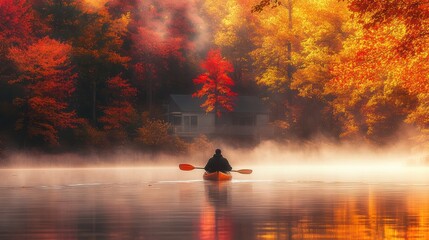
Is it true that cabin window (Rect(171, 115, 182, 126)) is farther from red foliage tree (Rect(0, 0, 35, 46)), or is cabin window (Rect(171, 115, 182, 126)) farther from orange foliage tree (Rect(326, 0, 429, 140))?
orange foliage tree (Rect(326, 0, 429, 140))

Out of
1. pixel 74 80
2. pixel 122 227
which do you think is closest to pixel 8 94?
pixel 74 80

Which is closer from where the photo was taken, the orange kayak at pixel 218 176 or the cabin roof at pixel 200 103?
the orange kayak at pixel 218 176

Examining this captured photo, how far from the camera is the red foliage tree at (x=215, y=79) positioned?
108 m

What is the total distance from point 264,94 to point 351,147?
2774 centimetres

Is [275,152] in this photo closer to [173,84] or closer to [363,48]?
[173,84]

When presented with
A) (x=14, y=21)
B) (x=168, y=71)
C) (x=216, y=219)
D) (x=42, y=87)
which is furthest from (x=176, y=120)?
(x=216, y=219)

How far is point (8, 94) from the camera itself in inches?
3051

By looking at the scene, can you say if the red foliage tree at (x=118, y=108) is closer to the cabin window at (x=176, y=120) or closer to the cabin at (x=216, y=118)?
the cabin at (x=216, y=118)

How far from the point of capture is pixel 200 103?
391 ft

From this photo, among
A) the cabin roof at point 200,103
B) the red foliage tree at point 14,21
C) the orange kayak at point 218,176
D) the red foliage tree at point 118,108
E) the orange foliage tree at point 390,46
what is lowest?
the orange kayak at point 218,176

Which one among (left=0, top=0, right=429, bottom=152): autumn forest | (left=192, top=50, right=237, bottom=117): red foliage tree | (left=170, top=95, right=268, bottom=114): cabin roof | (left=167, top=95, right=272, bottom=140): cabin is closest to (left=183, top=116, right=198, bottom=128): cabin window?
(left=167, top=95, right=272, bottom=140): cabin

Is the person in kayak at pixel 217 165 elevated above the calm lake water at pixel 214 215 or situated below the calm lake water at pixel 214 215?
above

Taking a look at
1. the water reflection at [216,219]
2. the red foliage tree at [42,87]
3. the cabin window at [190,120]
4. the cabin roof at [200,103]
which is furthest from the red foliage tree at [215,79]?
the water reflection at [216,219]

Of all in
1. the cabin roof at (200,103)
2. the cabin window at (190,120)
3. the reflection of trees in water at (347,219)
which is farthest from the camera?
the cabin window at (190,120)
